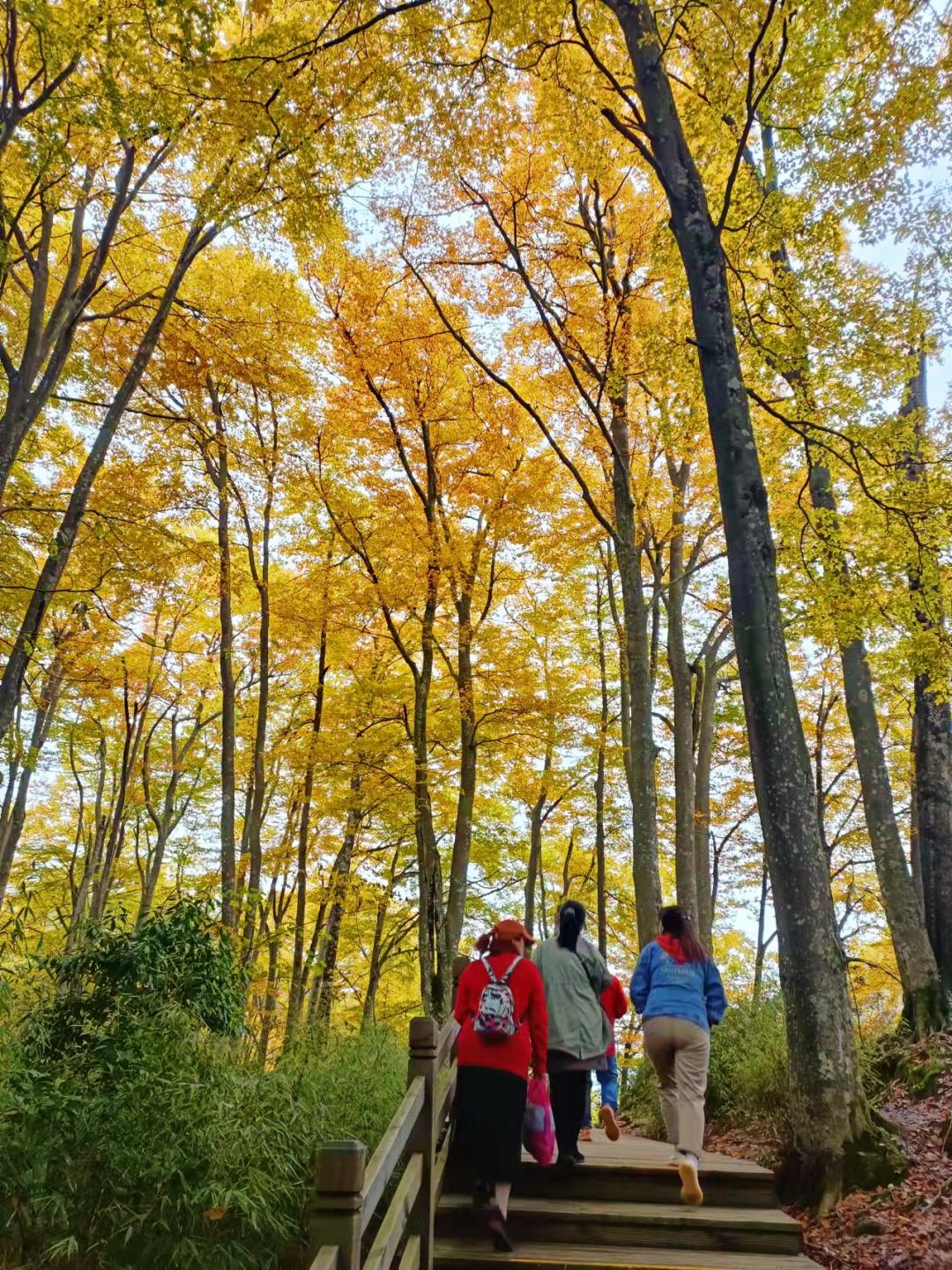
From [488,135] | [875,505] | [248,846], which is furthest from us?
[248,846]

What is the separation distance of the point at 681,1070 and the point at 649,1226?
2.56ft

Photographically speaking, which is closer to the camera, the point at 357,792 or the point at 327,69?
the point at 327,69

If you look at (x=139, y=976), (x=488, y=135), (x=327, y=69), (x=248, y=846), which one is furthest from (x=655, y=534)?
(x=139, y=976)

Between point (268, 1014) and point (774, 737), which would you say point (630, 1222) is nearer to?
point (774, 737)

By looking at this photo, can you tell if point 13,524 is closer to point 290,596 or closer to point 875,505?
point 290,596

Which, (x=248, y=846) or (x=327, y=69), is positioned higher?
(x=327, y=69)

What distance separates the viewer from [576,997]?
15.3 feet

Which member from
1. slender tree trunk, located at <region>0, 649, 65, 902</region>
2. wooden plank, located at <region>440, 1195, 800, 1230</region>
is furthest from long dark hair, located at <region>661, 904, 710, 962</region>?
slender tree trunk, located at <region>0, 649, 65, 902</region>

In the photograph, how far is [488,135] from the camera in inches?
338

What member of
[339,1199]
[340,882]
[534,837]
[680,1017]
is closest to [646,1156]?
[680,1017]

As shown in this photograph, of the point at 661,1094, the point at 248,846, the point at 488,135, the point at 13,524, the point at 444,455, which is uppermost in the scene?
the point at 488,135

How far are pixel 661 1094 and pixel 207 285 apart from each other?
12.7 metres

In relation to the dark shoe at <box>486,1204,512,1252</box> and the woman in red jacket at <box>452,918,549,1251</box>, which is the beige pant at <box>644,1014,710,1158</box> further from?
the dark shoe at <box>486,1204,512,1252</box>

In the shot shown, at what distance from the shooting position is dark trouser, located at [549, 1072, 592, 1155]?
14.4 feet
